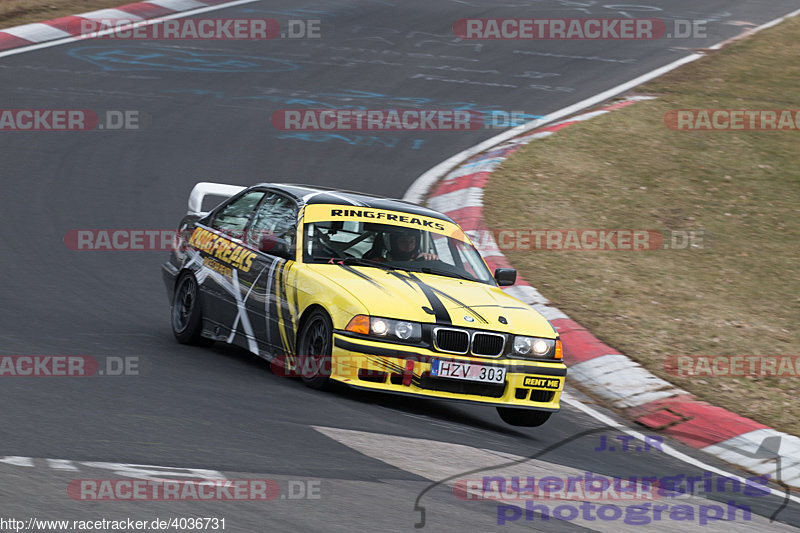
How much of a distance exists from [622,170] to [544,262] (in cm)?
402

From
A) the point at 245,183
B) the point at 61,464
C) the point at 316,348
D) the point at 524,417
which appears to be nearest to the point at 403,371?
the point at 316,348

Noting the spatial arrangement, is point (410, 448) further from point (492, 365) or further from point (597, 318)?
point (597, 318)

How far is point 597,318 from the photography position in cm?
1067

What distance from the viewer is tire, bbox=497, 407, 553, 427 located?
26.1 ft

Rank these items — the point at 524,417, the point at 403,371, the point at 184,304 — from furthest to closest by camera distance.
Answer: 1. the point at 184,304
2. the point at 524,417
3. the point at 403,371

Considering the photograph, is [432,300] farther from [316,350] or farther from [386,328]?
[316,350]

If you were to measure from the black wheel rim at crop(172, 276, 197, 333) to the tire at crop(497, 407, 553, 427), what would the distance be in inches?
109

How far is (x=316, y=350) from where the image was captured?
7.73 meters

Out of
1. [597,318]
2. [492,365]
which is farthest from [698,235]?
[492,365]
